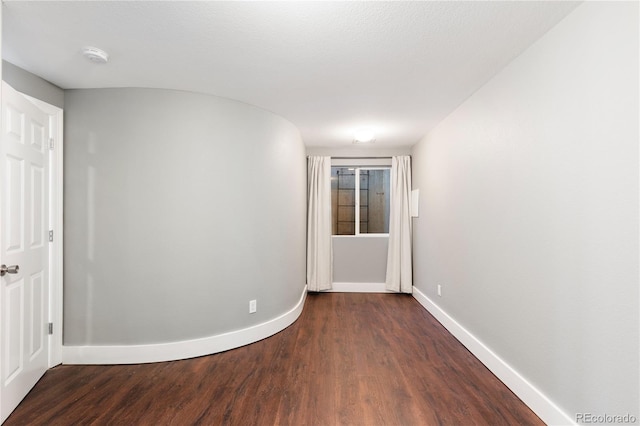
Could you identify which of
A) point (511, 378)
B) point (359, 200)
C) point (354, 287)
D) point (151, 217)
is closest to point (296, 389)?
point (511, 378)

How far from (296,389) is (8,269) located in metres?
2.06

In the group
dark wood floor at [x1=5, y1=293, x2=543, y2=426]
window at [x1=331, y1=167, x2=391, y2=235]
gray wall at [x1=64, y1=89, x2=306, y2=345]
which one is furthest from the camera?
window at [x1=331, y1=167, x2=391, y2=235]

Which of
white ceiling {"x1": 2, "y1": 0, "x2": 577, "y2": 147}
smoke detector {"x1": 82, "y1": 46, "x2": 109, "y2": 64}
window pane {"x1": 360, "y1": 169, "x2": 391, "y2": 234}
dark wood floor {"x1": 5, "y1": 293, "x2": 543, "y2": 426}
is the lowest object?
dark wood floor {"x1": 5, "y1": 293, "x2": 543, "y2": 426}

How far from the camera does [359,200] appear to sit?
534 centimetres

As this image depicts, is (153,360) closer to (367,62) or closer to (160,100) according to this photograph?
(160,100)

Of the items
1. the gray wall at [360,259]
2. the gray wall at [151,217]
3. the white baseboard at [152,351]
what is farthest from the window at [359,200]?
the white baseboard at [152,351]

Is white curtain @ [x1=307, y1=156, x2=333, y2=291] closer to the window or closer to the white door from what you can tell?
the window

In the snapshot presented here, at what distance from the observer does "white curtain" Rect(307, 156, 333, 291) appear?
491 cm

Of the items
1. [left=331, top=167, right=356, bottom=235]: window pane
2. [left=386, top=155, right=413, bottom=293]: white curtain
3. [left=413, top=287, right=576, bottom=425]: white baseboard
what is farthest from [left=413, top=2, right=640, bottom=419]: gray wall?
[left=331, top=167, right=356, bottom=235]: window pane

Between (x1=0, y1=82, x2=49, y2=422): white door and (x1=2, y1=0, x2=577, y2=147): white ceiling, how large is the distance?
1.66ft

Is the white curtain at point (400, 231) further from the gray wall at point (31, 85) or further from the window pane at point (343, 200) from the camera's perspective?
the gray wall at point (31, 85)

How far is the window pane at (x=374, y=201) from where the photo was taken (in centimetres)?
531

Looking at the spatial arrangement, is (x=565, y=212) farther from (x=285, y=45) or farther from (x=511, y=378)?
(x=285, y=45)

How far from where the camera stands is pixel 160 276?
273 centimetres
